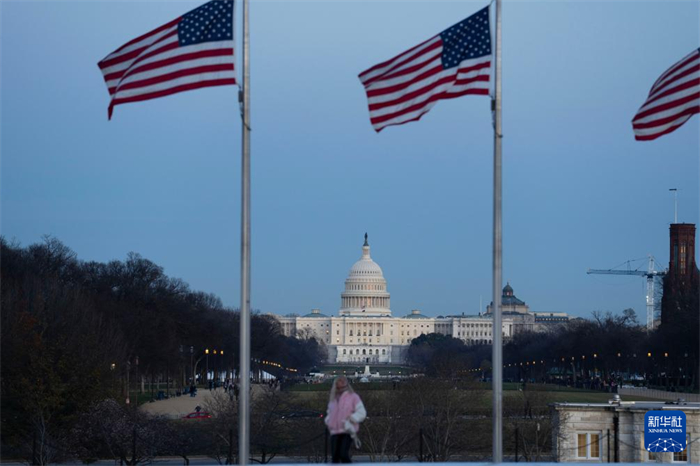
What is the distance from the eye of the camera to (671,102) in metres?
22.5

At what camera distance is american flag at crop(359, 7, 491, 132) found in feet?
70.2

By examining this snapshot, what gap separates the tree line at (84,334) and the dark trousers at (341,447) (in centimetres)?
2325

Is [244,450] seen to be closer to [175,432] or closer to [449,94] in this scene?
[449,94]

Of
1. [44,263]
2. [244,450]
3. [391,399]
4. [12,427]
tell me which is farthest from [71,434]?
[44,263]

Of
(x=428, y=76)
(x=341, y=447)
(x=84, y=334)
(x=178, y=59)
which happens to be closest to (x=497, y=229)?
(x=428, y=76)

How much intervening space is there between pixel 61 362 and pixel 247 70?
2868 cm

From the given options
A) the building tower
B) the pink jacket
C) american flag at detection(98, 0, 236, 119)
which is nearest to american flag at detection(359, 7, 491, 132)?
american flag at detection(98, 0, 236, 119)

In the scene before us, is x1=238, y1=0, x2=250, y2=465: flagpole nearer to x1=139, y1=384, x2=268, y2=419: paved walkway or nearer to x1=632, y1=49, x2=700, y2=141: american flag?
x1=632, y1=49, x2=700, y2=141: american flag

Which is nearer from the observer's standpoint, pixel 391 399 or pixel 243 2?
pixel 243 2

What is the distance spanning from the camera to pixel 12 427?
1822 inches

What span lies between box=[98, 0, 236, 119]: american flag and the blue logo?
752 inches

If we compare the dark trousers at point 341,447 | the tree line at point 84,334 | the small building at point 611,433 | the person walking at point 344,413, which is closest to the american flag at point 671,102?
the person walking at point 344,413

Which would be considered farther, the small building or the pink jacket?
the small building

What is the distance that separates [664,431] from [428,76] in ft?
60.8
